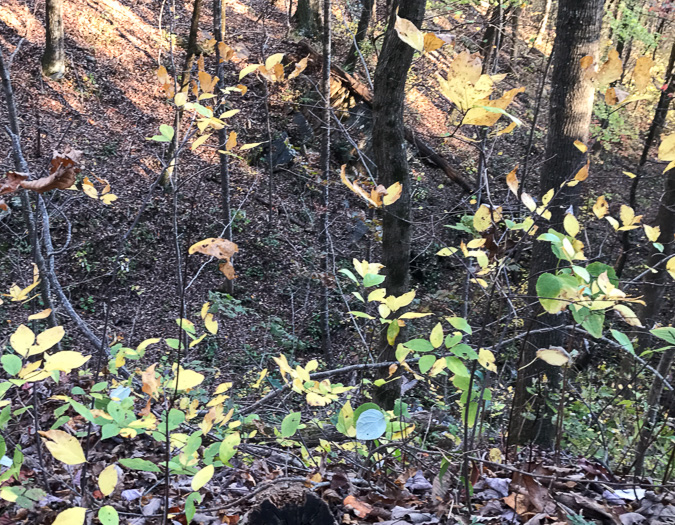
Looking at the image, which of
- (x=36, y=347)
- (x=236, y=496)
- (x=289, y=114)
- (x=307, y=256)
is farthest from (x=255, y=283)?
(x=36, y=347)

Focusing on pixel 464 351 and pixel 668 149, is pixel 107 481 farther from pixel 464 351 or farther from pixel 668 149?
pixel 668 149

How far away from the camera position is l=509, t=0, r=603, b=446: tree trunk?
10.9 feet

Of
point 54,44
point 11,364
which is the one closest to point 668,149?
point 11,364

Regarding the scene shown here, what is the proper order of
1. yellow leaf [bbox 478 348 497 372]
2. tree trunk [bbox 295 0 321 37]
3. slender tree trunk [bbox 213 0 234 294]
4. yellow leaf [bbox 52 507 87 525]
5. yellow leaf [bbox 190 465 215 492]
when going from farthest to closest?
tree trunk [bbox 295 0 321 37], slender tree trunk [bbox 213 0 234 294], yellow leaf [bbox 478 348 497 372], yellow leaf [bbox 190 465 215 492], yellow leaf [bbox 52 507 87 525]

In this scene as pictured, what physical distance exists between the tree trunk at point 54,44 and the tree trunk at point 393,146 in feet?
34.1

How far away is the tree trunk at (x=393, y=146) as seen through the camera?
12.3 ft

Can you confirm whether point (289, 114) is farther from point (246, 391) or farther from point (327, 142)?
point (246, 391)

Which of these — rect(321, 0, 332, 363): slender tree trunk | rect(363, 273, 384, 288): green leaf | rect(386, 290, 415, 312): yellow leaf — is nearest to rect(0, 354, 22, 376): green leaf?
rect(363, 273, 384, 288): green leaf

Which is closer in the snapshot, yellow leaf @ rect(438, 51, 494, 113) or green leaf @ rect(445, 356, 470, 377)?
yellow leaf @ rect(438, 51, 494, 113)

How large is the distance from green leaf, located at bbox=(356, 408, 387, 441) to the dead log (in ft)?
35.2

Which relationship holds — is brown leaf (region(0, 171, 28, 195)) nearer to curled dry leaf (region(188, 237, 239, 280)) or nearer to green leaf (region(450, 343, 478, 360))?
curled dry leaf (region(188, 237, 239, 280))

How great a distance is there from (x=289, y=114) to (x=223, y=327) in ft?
21.1

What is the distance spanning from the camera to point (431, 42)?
118cm

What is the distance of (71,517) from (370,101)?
474 inches
